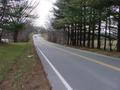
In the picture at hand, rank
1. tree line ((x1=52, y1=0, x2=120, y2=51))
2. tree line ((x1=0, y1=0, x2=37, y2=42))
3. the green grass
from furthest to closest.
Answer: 1. tree line ((x1=0, y1=0, x2=37, y2=42))
2. tree line ((x1=52, y1=0, x2=120, y2=51))
3. the green grass

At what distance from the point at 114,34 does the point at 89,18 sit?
4.49 metres

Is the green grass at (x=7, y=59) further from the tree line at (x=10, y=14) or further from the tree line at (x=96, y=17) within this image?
the tree line at (x=10, y=14)

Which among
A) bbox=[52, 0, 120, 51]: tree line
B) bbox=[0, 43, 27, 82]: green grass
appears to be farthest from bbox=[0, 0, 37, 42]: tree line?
bbox=[0, 43, 27, 82]: green grass

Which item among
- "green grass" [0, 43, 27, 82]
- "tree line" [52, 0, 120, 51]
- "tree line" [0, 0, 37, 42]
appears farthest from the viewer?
"tree line" [0, 0, 37, 42]

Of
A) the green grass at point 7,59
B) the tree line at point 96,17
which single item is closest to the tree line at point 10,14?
the tree line at point 96,17

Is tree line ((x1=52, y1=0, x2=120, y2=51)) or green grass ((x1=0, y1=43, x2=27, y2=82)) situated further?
tree line ((x1=52, y1=0, x2=120, y2=51))

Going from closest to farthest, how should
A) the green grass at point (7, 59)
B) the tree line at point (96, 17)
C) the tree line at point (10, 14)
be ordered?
the green grass at point (7, 59) → the tree line at point (96, 17) → the tree line at point (10, 14)

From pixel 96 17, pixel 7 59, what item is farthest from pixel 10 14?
pixel 7 59

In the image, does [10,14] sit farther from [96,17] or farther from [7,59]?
[7,59]

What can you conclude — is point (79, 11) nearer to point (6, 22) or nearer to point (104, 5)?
point (6, 22)

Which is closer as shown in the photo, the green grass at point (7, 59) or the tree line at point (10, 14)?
the green grass at point (7, 59)

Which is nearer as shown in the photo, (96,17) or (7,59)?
(7,59)

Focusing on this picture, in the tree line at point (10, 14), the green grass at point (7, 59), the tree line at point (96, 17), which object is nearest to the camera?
the green grass at point (7, 59)

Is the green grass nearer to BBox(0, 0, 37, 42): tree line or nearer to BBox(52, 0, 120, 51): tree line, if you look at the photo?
BBox(52, 0, 120, 51): tree line
